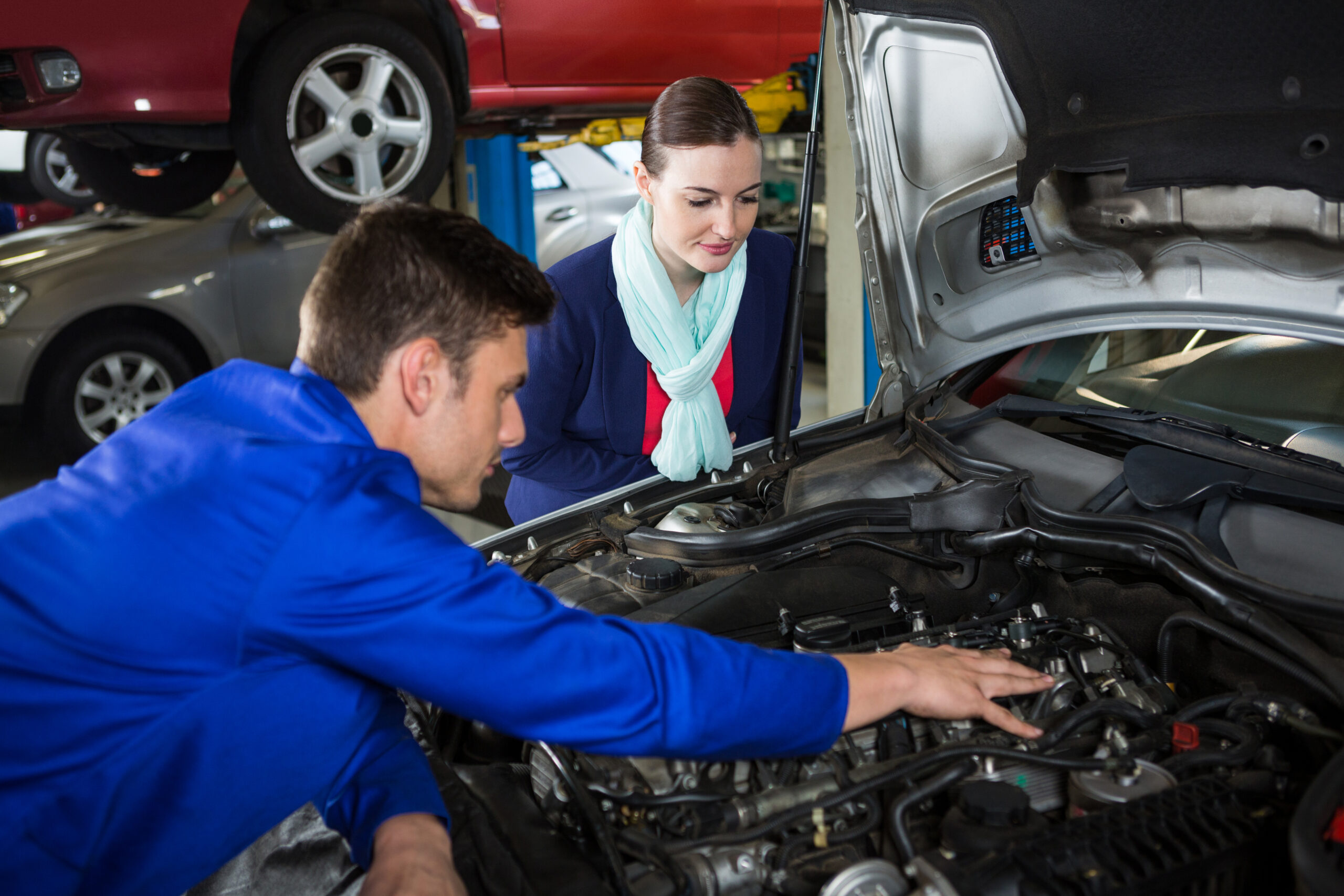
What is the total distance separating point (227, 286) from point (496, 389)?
13.9 ft

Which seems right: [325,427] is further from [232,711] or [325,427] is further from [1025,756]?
[1025,756]

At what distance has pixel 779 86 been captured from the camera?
4.17m

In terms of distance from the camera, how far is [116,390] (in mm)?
4688

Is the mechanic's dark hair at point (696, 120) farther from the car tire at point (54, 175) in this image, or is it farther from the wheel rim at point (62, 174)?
the wheel rim at point (62, 174)

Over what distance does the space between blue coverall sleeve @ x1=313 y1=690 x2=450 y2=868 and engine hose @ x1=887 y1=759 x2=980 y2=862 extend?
1.78ft

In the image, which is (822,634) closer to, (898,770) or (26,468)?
(898,770)

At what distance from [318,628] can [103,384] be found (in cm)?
432

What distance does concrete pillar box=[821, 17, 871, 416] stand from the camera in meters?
4.06

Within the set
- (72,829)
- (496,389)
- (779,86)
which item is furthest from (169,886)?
(779,86)

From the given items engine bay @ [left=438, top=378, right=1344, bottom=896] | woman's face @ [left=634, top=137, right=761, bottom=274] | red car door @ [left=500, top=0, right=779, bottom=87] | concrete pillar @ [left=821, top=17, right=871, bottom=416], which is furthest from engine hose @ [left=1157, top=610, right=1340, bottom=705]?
red car door @ [left=500, top=0, right=779, bottom=87]

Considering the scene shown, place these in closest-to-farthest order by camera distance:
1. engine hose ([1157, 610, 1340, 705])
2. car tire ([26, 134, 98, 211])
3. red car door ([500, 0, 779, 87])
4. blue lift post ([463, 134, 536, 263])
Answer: engine hose ([1157, 610, 1340, 705]) → red car door ([500, 0, 779, 87]) → blue lift post ([463, 134, 536, 263]) → car tire ([26, 134, 98, 211])

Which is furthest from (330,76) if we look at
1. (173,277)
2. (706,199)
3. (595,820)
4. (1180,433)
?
(595,820)

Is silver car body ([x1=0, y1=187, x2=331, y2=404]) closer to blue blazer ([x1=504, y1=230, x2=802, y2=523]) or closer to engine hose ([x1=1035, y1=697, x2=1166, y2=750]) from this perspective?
blue blazer ([x1=504, y1=230, x2=802, y2=523])

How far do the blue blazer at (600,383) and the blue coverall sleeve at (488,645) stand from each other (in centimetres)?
106
